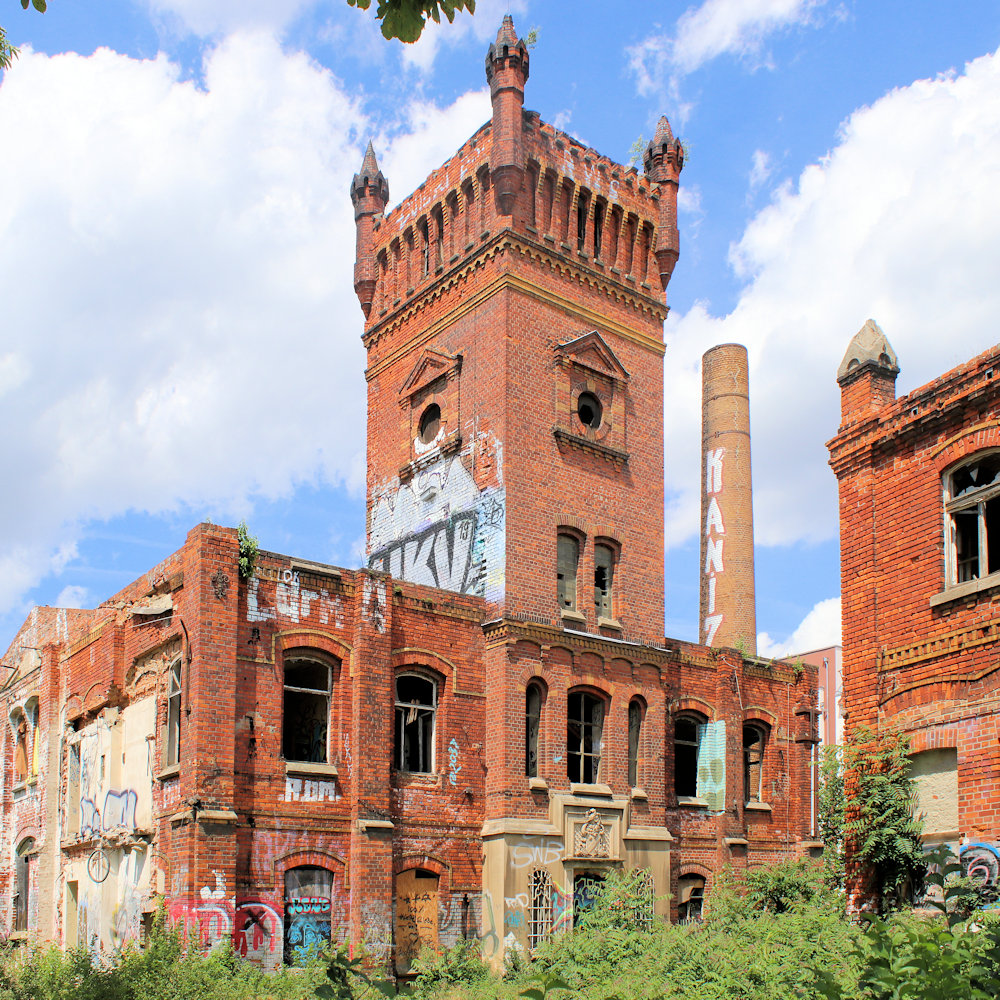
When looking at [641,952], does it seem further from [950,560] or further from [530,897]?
[950,560]

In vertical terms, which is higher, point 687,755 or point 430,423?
point 430,423

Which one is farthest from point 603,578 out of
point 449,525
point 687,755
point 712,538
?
point 712,538

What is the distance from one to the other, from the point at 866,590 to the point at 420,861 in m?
9.92

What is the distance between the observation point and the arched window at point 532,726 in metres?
20.9

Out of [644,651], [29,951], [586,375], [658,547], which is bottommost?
[29,951]

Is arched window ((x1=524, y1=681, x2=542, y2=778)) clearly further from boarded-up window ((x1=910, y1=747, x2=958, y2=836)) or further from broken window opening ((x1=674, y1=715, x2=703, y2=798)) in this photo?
boarded-up window ((x1=910, y1=747, x2=958, y2=836))

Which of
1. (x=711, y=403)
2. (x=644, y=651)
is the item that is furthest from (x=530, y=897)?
(x=711, y=403)

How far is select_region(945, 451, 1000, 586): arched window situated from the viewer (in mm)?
11781

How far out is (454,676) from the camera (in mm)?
20484

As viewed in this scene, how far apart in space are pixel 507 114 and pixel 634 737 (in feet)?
43.3

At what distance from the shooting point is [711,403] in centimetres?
3556

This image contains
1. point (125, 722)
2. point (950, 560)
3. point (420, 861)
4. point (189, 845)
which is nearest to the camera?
point (950, 560)

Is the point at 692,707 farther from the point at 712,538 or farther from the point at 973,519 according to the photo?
the point at 973,519

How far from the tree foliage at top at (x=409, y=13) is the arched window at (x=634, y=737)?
58.1 ft
